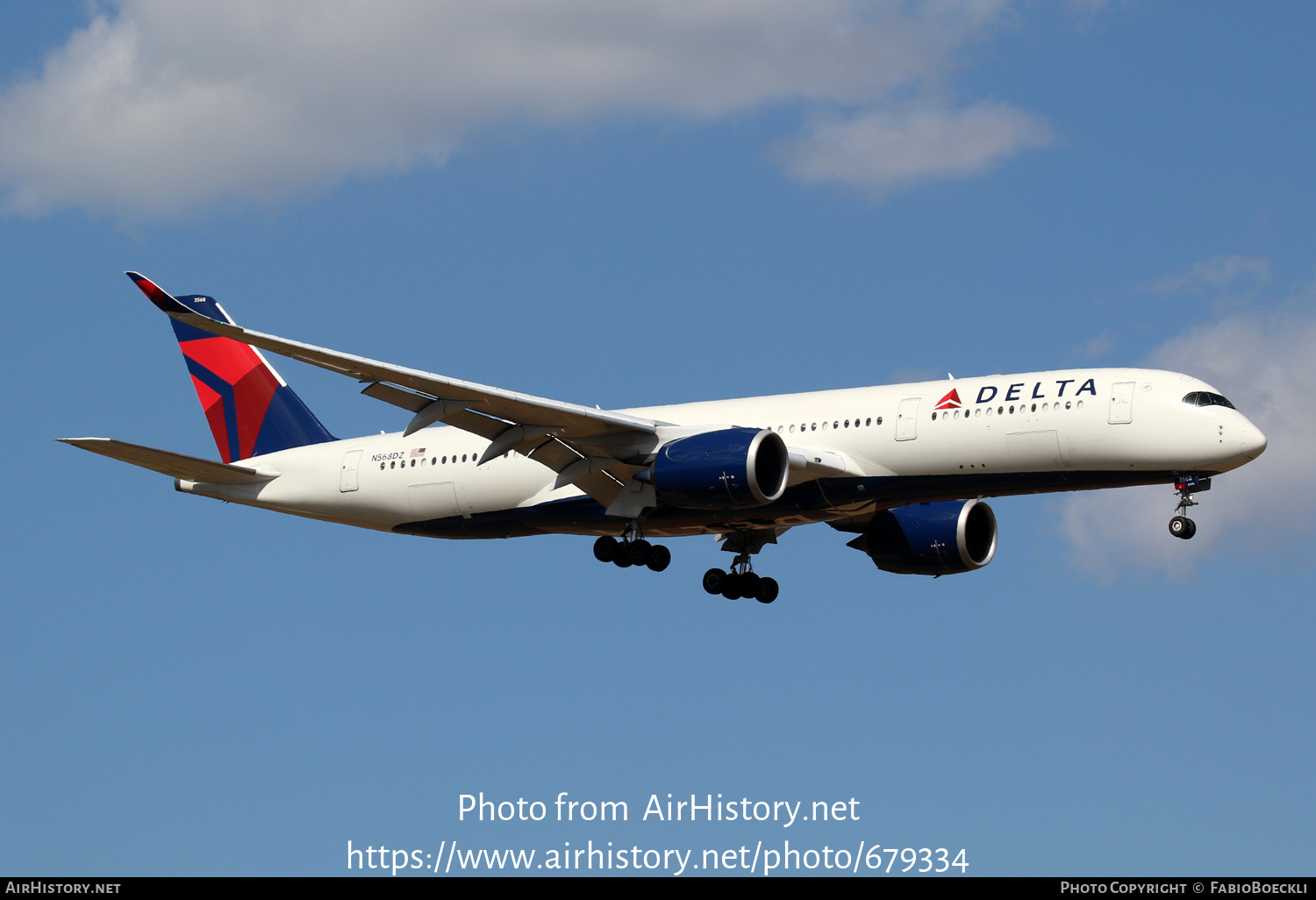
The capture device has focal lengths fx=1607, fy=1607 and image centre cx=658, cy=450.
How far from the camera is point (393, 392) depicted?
1368 inches

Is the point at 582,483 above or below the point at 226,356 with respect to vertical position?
below

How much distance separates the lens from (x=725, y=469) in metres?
34.9

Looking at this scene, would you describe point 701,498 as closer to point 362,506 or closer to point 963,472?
point 963,472

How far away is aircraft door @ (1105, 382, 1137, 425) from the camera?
112 ft

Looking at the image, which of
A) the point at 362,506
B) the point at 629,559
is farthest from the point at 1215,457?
the point at 362,506

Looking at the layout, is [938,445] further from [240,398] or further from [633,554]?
[240,398]

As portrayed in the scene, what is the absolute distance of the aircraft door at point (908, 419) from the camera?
35688 millimetres

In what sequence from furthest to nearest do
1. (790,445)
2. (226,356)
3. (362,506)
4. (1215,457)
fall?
1. (226,356)
2. (362,506)
3. (790,445)
4. (1215,457)

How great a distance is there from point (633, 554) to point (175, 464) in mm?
12060

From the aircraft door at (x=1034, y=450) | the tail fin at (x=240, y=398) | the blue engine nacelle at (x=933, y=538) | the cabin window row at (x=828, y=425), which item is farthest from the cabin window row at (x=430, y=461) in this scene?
the aircraft door at (x=1034, y=450)

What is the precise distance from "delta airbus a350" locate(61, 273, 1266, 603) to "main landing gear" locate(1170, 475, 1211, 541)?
56 mm

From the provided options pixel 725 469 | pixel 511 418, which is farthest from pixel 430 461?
pixel 725 469

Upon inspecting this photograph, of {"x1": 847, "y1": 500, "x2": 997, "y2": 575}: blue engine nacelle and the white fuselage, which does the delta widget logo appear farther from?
{"x1": 847, "y1": 500, "x2": 997, "y2": 575}: blue engine nacelle
